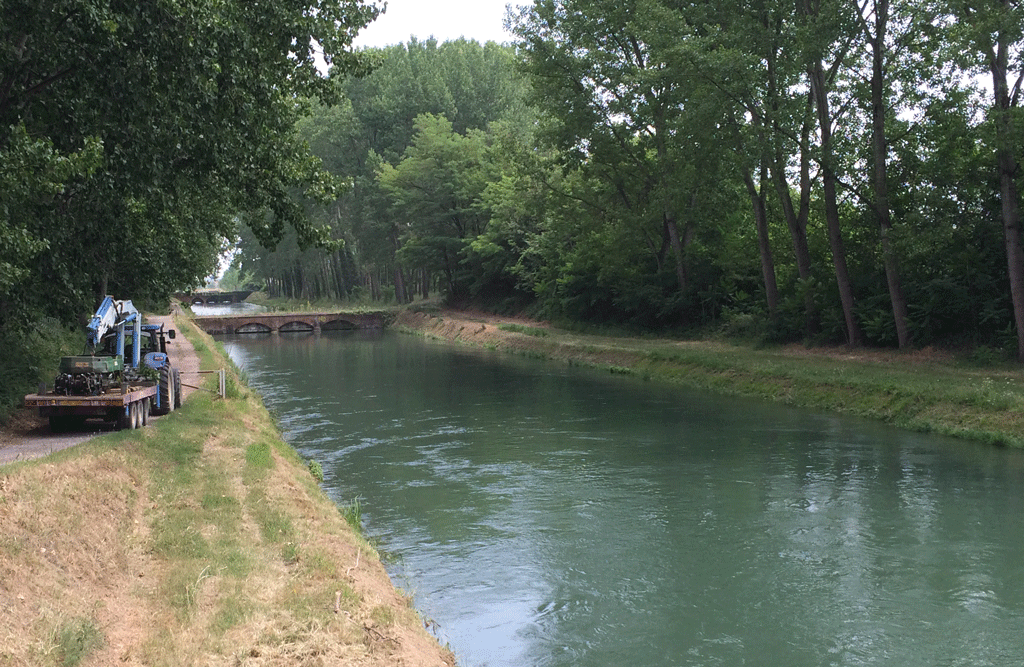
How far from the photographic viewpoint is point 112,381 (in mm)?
16688

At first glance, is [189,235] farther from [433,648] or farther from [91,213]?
[433,648]

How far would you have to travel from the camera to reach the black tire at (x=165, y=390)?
19.1 meters

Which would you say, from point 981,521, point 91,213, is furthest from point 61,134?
point 981,521

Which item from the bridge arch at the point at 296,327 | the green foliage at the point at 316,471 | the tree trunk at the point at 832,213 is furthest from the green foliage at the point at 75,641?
the bridge arch at the point at 296,327

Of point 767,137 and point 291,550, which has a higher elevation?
point 767,137

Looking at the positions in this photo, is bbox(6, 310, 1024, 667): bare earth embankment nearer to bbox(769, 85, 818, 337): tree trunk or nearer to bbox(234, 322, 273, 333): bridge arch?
bbox(769, 85, 818, 337): tree trunk

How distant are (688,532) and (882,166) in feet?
60.2

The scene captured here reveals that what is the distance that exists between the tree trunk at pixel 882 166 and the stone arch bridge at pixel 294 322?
53321 millimetres

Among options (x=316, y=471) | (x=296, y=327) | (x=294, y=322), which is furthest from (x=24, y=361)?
(x=296, y=327)

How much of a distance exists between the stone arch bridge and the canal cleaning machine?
5556cm

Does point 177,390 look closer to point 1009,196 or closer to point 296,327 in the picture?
point 1009,196

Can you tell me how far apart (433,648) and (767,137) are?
22606mm

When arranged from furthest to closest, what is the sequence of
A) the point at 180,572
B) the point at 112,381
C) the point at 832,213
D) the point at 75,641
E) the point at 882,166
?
the point at 832,213 < the point at 882,166 < the point at 112,381 < the point at 180,572 < the point at 75,641

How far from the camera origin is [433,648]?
8.88 m
